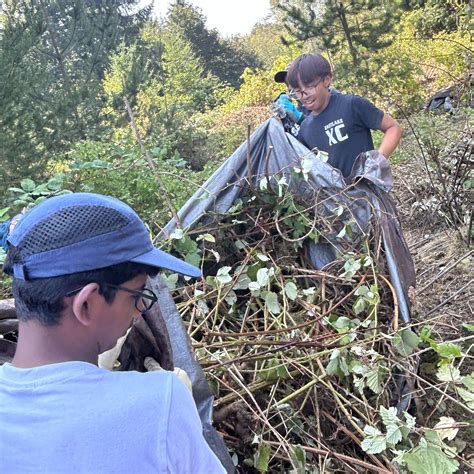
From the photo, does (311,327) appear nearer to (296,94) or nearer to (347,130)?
(347,130)

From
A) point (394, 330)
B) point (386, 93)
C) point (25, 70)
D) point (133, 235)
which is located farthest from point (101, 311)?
point (386, 93)

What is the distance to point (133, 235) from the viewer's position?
0.90 metres

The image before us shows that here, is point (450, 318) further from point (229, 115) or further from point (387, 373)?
point (229, 115)

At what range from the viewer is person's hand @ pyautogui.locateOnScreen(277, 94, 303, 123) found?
295 centimetres

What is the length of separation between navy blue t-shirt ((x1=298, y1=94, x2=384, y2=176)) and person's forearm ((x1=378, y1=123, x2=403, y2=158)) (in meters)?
0.07

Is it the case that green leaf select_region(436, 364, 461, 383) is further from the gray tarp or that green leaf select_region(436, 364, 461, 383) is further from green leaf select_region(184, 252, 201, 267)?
green leaf select_region(184, 252, 201, 267)

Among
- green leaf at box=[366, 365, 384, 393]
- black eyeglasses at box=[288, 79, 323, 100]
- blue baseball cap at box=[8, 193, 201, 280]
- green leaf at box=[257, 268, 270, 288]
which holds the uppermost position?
blue baseball cap at box=[8, 193, 201, 280]

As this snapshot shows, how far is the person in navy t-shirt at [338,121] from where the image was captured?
2672mm

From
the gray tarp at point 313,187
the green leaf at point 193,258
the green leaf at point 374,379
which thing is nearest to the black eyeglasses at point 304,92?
the gray tarp at point 313,187

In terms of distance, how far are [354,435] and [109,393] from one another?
123 centimetres

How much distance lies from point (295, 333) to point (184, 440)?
4.03 ft

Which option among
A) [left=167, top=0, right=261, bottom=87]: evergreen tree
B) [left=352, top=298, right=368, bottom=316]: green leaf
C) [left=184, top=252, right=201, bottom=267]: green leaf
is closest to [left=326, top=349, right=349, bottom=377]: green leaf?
[left=352, top=298, right=368, bottom=316]: green leaf

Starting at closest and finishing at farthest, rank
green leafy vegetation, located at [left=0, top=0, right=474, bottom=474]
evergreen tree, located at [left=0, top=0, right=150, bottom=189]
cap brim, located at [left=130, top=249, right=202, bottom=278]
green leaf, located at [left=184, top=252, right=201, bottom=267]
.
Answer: cap brim, located at [left=130, top=249, right=202, bottom=278], green leafy vegetation, located at [left=0, top=0, right=474, bottom=474], green leaf, located at [left=184, top=252, right=201, bottom=267], evergreen tree, located at [left=0, top=0, right=150, bottom=189]

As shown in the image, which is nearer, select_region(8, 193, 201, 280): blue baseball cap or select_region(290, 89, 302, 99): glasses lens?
select_region(8, 193, 201, 280): blue baseball cap
